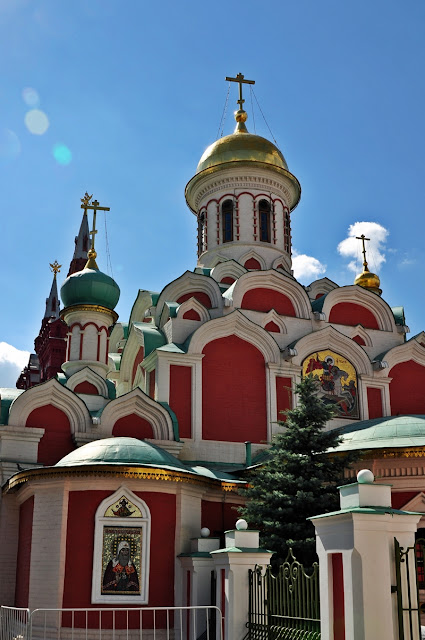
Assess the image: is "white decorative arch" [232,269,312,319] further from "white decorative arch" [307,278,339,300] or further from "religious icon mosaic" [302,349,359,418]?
"white decorative arch" [307,278,339,300]

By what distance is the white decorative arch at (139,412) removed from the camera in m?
12.6

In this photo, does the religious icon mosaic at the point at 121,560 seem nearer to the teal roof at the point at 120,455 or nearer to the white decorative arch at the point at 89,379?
the teal roof at the point at 120,455

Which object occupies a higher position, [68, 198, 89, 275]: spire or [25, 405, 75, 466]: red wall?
[68, 198, 89, 275]: spire

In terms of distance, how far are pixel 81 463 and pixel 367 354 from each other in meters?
7.02

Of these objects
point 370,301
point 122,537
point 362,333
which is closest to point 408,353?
point 362,333

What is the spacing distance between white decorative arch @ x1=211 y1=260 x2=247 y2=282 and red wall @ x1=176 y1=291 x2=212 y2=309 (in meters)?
1.16

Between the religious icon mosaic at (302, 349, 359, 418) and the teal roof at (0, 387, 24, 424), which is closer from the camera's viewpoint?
the teal roof at (0, 387, 24, 424)

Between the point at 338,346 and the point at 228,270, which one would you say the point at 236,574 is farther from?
the point at 228,270

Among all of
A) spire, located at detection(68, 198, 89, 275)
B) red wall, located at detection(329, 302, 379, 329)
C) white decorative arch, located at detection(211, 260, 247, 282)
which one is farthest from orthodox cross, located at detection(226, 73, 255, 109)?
spire, located at detection(68, 198, 89, 275)

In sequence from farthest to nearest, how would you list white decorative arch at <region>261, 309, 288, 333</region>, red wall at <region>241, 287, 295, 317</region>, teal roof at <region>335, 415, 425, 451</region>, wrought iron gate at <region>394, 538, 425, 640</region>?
red wall at <region>241, 287, 295, 317</region> < white decorative arch at <region>261, 309, 288, 333</region> < teal roof at <region>335, 415, 425, 451</region> < wrought iron gate at <region>394, 538, 425, 640</region>

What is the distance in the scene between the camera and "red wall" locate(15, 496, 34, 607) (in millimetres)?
10531

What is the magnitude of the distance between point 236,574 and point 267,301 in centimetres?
793

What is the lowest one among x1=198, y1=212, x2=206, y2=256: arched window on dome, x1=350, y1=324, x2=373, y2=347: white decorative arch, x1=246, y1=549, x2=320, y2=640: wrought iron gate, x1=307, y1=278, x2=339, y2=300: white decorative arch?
x1=246, y1=549, x2=320, y2=640: wrought iron gate

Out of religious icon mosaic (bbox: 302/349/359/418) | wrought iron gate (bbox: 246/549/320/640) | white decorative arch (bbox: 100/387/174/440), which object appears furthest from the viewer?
religious icon mosaic (bbox: 302/349/359/418)
